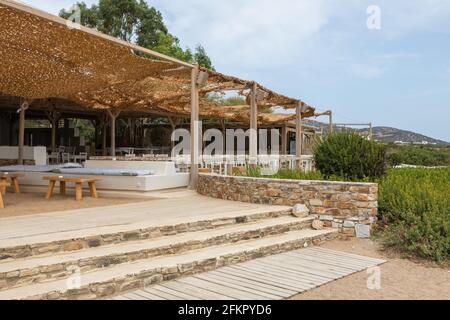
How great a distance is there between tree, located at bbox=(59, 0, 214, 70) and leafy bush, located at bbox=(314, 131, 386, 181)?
776 inches

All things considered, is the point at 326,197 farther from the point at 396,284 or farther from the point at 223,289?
the point at 223,289

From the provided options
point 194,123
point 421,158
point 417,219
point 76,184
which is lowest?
point 417,219

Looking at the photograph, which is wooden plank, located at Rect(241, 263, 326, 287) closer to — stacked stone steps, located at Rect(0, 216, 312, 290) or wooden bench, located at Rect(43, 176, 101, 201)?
stacked stone steps, located at Rect(0, 216, 312, 290)

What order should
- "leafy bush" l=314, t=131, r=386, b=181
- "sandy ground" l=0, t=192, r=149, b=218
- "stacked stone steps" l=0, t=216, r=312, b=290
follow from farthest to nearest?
"leafy bush" l=314, t=131, r=386, b=181
"sandy ground" l=0, t=192, r=149, b=218
"stacked stone steps" l=0, t=216, r=312, b=290

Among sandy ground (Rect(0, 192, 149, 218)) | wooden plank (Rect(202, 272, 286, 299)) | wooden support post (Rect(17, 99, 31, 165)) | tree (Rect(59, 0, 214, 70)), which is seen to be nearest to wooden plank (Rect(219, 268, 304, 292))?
wooden plank (Rect(202, 272, 286, 299))

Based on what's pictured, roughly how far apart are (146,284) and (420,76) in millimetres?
8110

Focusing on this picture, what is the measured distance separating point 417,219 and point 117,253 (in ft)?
13.7

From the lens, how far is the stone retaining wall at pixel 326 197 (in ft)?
22.2

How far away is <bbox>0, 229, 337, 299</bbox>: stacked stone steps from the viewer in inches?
144

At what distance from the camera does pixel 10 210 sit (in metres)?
6.56

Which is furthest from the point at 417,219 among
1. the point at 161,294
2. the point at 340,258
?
the point at 161,294

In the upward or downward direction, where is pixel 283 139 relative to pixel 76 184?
upward

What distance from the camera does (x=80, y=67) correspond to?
359 inches
